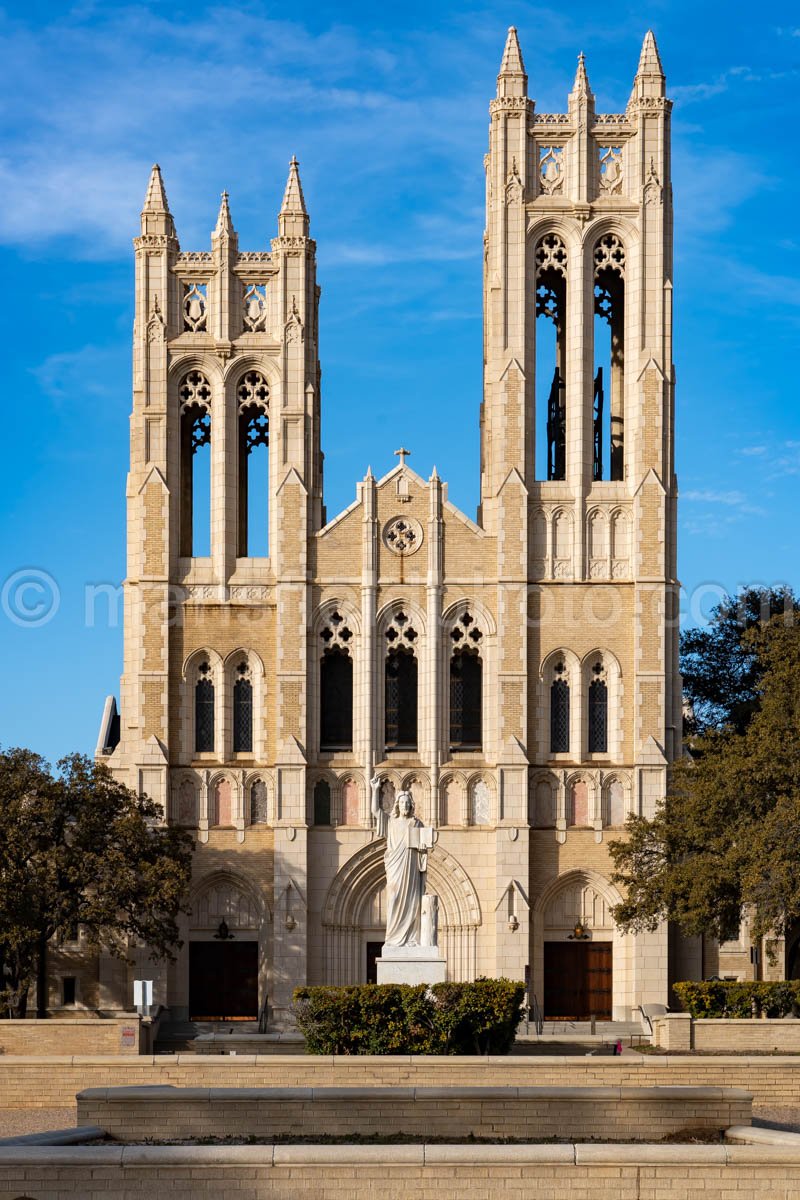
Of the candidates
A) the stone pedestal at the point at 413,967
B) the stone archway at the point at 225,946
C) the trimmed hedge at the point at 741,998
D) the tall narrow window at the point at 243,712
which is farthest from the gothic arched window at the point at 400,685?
the stone pedestal at the point at 413,967

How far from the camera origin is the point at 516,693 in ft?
165

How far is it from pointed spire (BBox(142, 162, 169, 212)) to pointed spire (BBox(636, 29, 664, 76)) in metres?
13.2

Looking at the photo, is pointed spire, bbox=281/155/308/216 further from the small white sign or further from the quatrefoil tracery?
the small white sign

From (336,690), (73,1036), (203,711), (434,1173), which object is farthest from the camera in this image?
(336,690)

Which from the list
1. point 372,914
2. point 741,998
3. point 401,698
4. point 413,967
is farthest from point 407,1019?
point 401,698

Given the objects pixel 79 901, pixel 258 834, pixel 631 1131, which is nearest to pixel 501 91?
pixel 258 834

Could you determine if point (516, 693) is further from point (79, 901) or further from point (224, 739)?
point (79, 901)

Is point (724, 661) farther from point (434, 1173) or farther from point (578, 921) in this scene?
point (434, 1173)

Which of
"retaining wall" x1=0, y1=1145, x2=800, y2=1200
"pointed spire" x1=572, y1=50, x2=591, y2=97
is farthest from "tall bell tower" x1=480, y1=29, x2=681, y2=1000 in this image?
"retaining wall" x1=0, y1=1145, x2=800, y2=1200

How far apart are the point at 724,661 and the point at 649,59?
67.6ft

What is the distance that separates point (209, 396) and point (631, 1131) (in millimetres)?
30216

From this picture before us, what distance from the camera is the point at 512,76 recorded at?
52.9 metres

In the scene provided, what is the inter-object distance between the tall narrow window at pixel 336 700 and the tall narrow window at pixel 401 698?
102cm

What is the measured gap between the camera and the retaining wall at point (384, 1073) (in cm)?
3106
